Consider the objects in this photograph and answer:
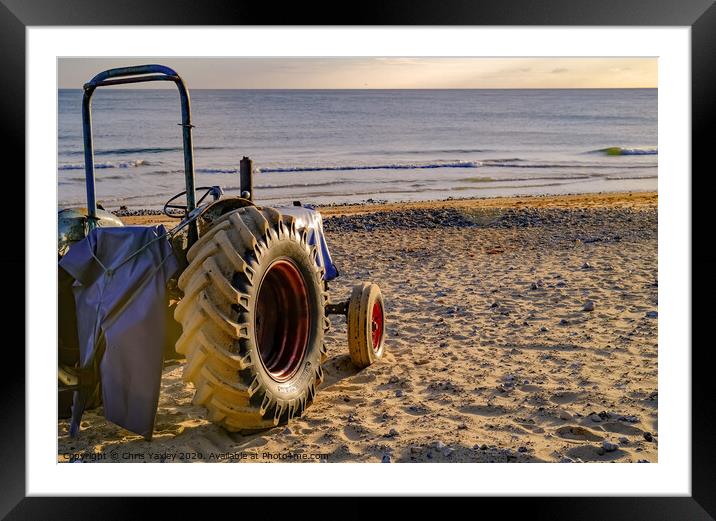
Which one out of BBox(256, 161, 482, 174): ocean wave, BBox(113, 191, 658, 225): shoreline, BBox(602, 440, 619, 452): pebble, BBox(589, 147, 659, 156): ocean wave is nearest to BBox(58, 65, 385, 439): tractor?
BBox(602, 440, 619, 452): pebble

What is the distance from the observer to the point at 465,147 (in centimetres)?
2998

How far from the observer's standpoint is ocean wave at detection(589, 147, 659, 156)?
27.0 meters

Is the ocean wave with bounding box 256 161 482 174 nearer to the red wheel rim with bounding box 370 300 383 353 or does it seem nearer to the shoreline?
Answer: the shoreline

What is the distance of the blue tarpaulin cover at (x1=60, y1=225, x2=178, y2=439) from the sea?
2568 mm

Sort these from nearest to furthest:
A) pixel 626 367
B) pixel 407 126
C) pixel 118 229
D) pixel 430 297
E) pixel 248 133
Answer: pixel 118 229 < pixel 626 367 < pixel 430 297 < pixel 248 133 < pixel 407 126

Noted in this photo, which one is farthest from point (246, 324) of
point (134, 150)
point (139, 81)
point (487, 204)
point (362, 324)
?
point (134, 150)

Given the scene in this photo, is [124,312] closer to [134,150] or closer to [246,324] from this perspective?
[246,324]

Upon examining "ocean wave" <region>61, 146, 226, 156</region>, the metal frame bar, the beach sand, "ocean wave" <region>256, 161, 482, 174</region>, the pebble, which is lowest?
the pebble
